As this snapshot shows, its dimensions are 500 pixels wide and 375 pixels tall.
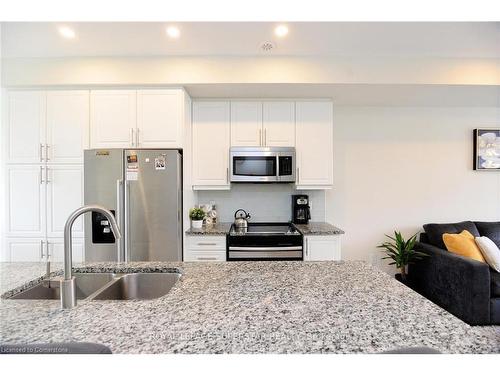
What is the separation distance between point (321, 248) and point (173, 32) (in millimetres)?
2456

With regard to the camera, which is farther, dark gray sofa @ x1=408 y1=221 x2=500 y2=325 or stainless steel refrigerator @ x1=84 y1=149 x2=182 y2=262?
stainless steel refrigerator @ x1=84 y1=149 x2=182 y2=262

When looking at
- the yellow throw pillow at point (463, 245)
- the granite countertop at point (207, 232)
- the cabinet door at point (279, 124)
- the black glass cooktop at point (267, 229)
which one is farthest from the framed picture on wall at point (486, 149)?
the granite countertop at point (207, 232)

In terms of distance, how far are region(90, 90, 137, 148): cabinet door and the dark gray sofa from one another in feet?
10.8

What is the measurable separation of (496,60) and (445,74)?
499mm

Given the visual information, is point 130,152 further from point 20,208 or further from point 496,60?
point 496,60

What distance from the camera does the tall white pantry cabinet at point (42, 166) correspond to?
103 inches

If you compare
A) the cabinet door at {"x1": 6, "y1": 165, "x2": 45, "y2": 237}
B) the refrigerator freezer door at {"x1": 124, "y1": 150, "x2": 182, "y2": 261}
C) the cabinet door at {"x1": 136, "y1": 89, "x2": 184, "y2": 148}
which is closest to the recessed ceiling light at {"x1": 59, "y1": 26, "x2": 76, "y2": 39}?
the cabinet door at {"x1": 136, "y1": 89, "x2": 184, "y2": 148}

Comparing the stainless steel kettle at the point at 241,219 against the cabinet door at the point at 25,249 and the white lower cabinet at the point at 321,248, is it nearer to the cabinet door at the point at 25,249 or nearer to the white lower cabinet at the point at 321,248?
the white lower cabinet at the point at 321,248

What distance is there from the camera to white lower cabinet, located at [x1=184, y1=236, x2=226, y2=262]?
2689 mm

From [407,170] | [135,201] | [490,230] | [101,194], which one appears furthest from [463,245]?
[101,194]

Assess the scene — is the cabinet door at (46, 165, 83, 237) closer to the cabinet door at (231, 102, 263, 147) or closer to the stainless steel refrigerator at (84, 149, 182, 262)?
the stainless steel refrigerator at (84, 149, 182, 262)

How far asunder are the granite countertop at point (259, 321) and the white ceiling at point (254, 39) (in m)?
2.18

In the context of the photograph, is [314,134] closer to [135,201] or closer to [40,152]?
[135,201]

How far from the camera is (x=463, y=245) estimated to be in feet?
8.79
